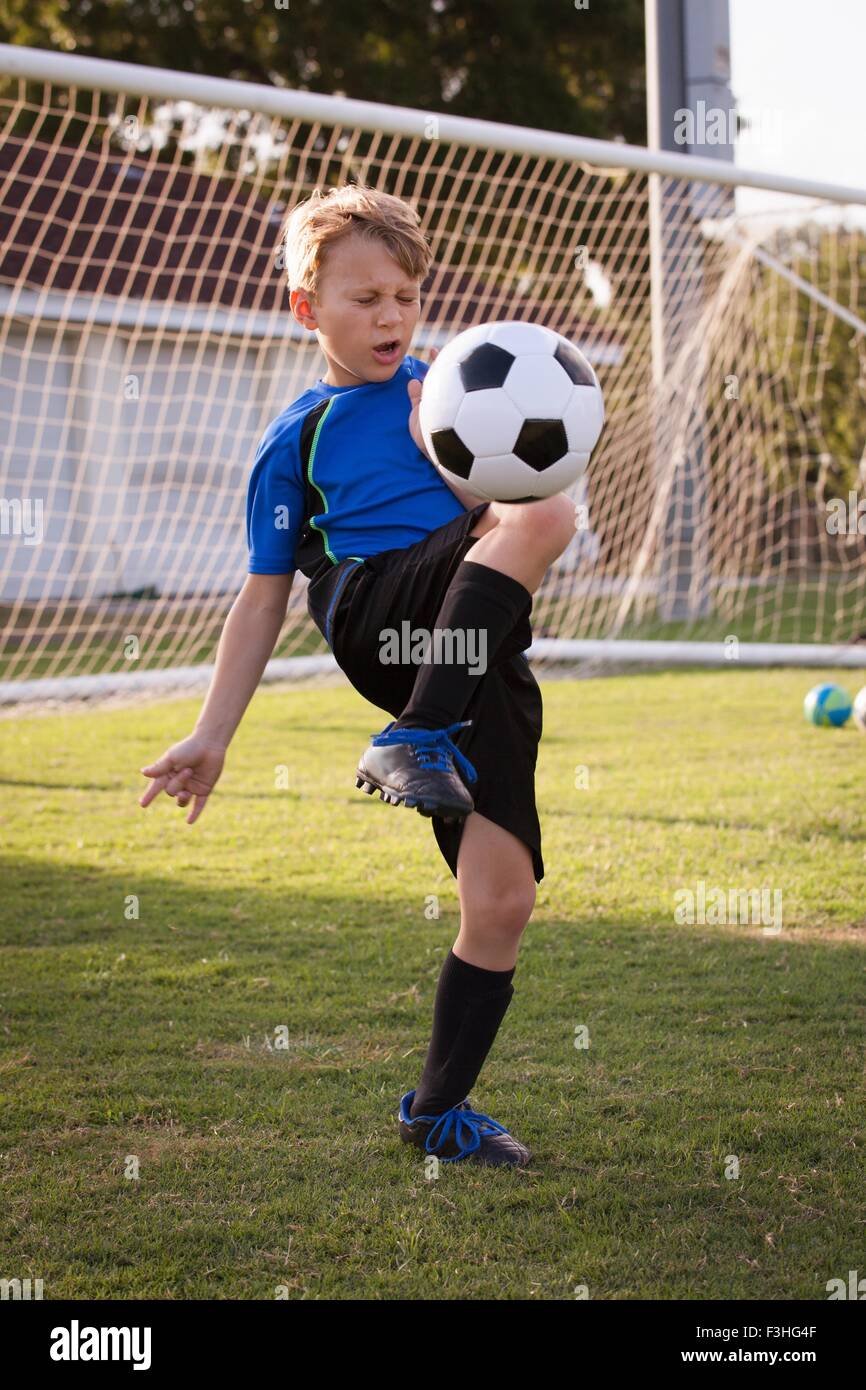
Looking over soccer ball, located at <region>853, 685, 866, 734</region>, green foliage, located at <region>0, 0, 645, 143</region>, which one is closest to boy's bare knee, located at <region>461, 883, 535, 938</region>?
soccer ball, located at <region>853, 685, 866, 734</region>

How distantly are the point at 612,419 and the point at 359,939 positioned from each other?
675cm

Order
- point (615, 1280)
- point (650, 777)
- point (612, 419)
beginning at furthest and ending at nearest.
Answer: point (612, 419), point (650, 777), point (615, 1280)

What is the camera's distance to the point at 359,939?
11.5ft

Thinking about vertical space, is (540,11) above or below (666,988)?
above

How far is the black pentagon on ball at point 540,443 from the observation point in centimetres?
211

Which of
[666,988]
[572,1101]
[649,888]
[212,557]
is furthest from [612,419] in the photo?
[572,1101]

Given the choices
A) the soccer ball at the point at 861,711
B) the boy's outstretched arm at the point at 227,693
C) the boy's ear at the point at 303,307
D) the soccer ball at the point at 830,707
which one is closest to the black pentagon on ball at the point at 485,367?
the boy's ear at the point at 303,307

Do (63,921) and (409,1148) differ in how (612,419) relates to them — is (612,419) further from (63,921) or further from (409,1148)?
(409,1148)

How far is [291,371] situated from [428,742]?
37.4 feet

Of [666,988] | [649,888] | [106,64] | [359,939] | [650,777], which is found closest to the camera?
[666,988]

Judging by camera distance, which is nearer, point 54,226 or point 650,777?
point 650,777

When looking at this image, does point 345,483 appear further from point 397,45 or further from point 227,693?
point 397,45

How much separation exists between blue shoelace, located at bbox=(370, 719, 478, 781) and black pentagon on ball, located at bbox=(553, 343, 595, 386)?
0.59m

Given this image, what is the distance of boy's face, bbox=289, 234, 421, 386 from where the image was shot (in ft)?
7.51
